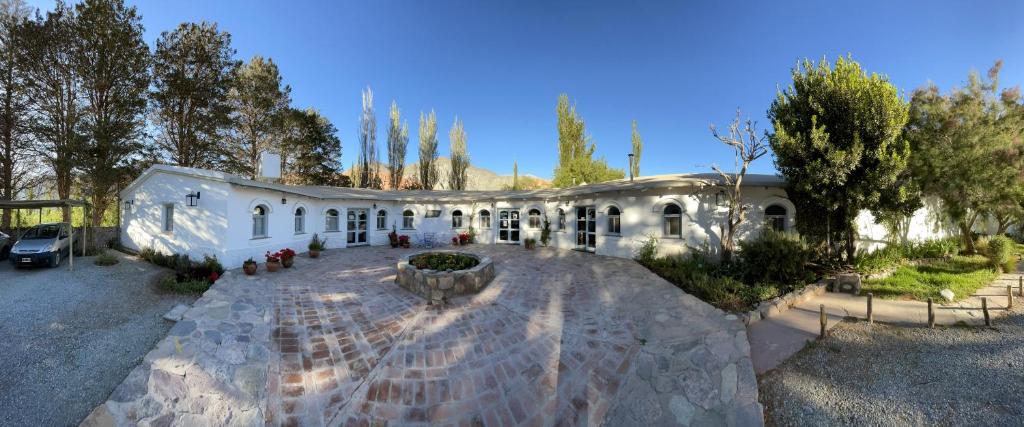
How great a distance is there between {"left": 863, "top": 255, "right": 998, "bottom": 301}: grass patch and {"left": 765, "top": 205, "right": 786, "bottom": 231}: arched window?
2431 millimetres

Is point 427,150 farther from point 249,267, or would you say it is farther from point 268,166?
point 249,267

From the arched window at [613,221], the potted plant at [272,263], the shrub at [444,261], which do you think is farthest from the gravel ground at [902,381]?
the potted plant at [272,263]

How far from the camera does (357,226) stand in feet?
47.9

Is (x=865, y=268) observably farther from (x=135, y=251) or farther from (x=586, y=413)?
(x=135, y=251)

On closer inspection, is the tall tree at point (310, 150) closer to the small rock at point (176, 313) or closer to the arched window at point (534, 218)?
the arched window at point (534, 218)

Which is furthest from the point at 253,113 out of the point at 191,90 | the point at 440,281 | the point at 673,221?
the point at 673,221

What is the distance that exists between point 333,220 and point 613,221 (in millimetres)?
11739

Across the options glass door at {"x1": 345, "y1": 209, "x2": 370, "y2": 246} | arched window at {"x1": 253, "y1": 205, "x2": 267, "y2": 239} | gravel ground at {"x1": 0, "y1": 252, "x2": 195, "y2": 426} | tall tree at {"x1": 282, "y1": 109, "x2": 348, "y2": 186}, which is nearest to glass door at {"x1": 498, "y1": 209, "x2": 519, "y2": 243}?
glass door at {"x1": 345, "y1": 209, "x2": 370, "y2": 246}

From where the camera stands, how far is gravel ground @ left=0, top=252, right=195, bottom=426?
3504 millimetres

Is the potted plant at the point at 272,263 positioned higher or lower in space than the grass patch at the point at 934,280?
higher

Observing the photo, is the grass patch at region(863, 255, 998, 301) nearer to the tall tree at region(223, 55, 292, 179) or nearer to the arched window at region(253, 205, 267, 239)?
the arched window at region(253, 205, 267, 239)

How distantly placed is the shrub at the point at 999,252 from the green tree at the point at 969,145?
4.25 ft

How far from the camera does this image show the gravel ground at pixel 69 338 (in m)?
3.50

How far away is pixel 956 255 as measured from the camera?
1159cm
